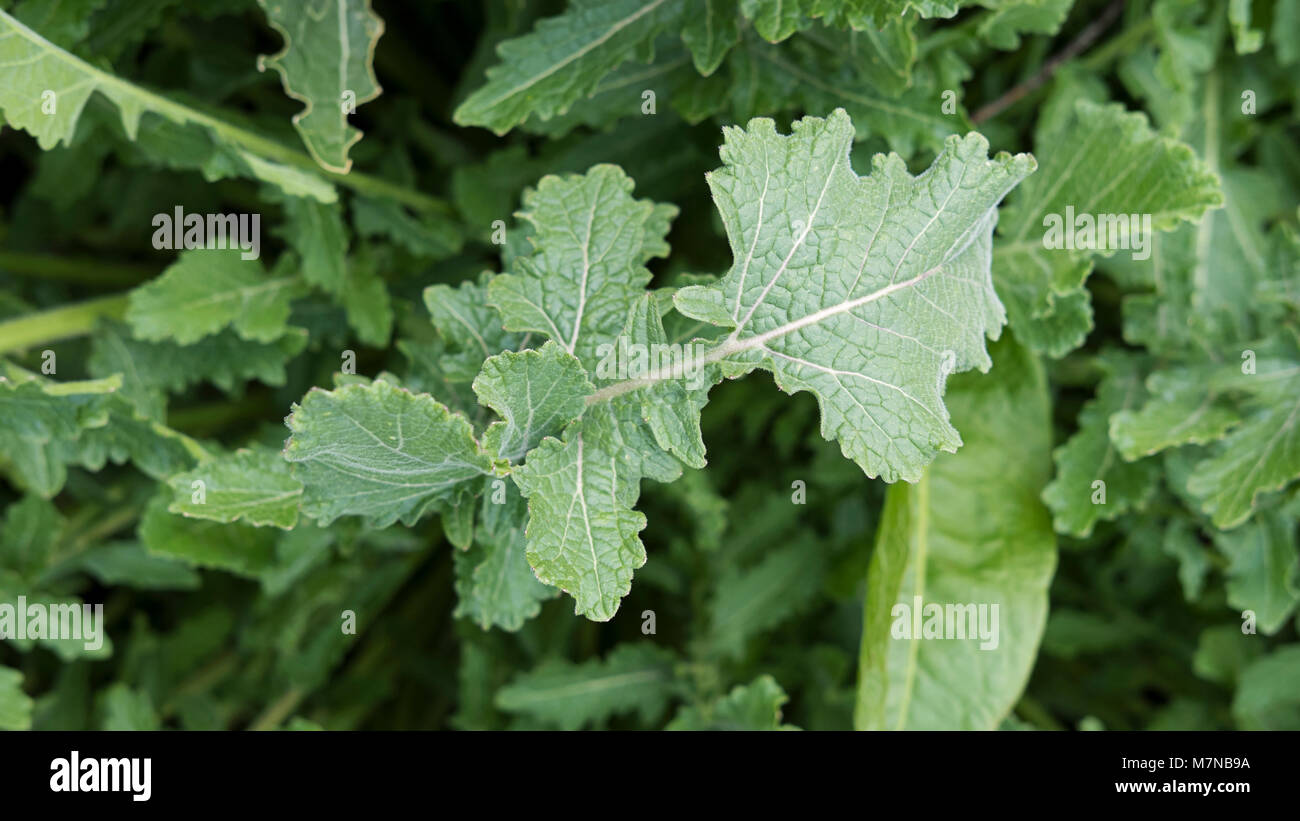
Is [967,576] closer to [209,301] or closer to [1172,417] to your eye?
[1172,417]

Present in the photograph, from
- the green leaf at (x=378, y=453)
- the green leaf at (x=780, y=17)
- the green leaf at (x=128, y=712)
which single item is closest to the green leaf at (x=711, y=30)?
the green leaf at (x=780, y=17)

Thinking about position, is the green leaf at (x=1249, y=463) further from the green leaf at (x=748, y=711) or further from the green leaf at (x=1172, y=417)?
the green leaf at (x=748, y=711)

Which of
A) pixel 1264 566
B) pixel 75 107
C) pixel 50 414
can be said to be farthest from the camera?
pixel 1264 566

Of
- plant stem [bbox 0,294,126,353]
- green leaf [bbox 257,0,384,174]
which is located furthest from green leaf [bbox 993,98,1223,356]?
plant stem [bbox 0,294,126,353]

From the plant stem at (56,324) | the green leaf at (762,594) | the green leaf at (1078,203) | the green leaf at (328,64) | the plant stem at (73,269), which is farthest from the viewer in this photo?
the plant stem at (73,269)

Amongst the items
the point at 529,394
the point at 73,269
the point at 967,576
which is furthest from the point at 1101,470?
the point at 73,269

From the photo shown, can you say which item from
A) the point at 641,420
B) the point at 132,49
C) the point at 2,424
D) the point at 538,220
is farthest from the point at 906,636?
the point at 132,49
